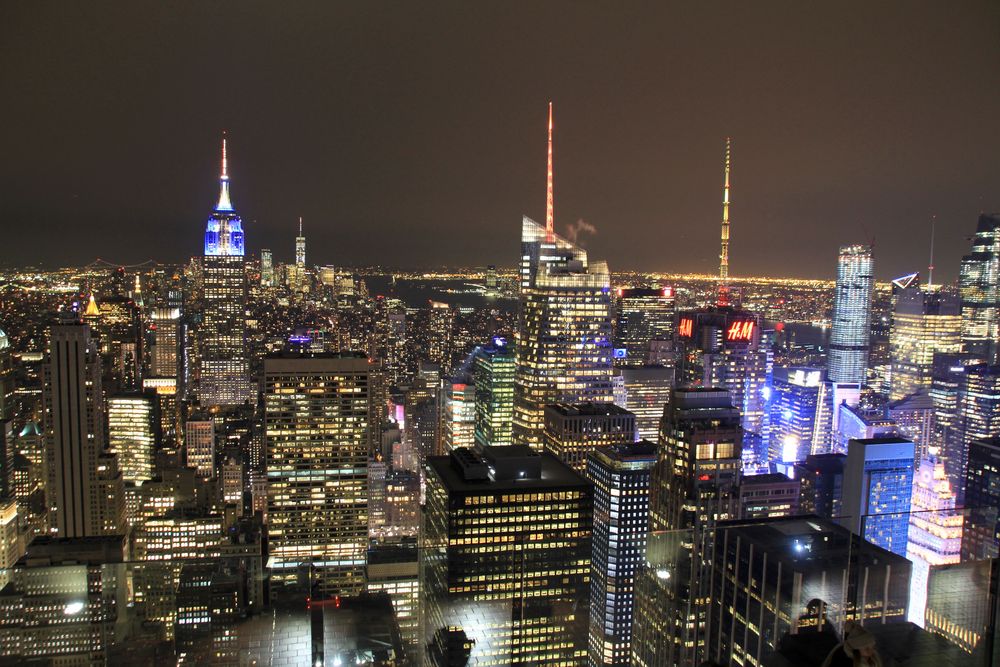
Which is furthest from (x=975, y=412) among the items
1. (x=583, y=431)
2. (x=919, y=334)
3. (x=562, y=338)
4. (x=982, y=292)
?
(x=562, y=338)

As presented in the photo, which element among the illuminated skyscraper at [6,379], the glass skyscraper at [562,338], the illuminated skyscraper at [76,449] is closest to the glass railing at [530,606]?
the illuminated skyscraper at [6,379]

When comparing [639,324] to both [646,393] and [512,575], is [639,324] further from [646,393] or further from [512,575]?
[512,575]

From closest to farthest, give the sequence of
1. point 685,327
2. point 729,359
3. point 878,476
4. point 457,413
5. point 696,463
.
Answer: point 878,476, point 696,463, point 457,413, point 729,359, point 685,327

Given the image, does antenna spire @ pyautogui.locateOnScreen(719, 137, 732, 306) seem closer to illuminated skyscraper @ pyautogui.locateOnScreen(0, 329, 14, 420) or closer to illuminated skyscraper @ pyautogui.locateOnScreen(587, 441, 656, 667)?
illuminated skyscraper @ pyautogui.locateOnScreen(587, 441, 656, 667)

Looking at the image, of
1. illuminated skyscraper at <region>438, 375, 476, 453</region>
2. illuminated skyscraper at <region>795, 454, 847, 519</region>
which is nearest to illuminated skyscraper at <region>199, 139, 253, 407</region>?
illuminated skyscraper at <region>438, 375, 476, 453</region>

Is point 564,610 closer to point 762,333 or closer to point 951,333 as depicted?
point 951,333

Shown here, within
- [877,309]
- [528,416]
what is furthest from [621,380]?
[877,309]

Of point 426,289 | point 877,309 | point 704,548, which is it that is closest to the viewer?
point 704,548
